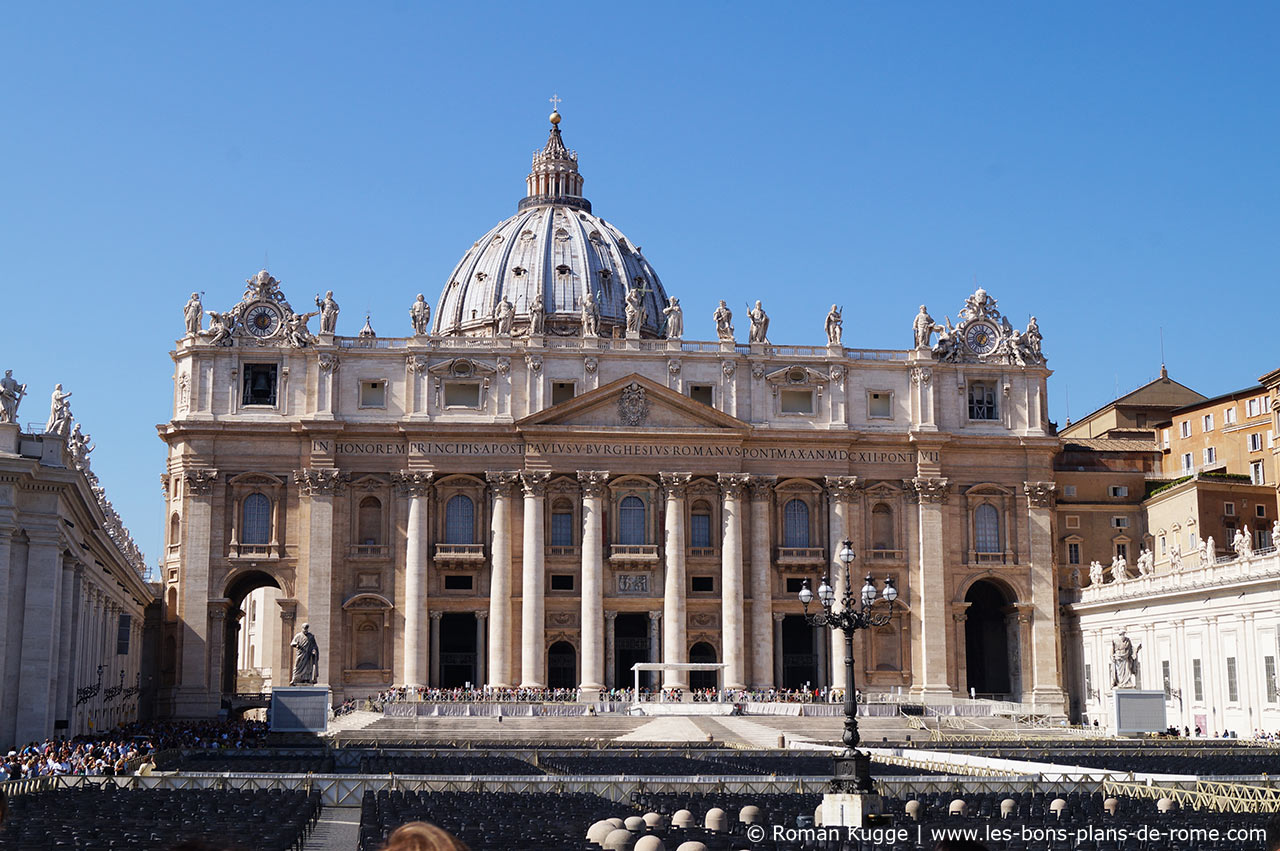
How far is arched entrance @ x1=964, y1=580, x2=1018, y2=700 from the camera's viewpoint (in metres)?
91.0

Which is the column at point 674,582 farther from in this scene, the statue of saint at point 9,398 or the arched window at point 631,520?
the statue of saint at point 9,398

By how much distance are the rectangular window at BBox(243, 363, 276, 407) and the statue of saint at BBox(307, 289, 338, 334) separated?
3.54m

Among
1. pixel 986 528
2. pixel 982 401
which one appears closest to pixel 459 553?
pixel 986 528

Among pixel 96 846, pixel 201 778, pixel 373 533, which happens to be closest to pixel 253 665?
pixel 373 533

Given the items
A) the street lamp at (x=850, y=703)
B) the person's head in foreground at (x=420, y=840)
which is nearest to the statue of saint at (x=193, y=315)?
the street lamp at (x=850, y=703)

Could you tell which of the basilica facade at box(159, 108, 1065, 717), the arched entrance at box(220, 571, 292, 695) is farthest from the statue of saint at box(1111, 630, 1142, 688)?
the arched entrance at box(220, 571, 292, 695)

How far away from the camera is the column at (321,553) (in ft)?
268

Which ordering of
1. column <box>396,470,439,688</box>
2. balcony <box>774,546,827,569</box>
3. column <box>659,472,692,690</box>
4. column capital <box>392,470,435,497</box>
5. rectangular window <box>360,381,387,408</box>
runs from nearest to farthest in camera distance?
column <box>396,470,439,688</box> → column <box>659,472,692,690</box> → column capital <box>392,470,435,497</box> → rectangular window <box>360,381,387,408</box> → balcony <box>774,546,827,569</box>

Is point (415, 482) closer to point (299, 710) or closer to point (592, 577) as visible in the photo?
point (592, 577)

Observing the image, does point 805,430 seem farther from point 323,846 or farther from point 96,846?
point 96,846

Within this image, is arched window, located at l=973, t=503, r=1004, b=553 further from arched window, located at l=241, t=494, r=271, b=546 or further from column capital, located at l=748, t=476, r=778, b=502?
arched window, located at l=241, t=494, r=271, b=546

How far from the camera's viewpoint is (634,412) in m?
84.6

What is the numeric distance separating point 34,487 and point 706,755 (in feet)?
70.9

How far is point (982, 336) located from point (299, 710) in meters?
48.6
